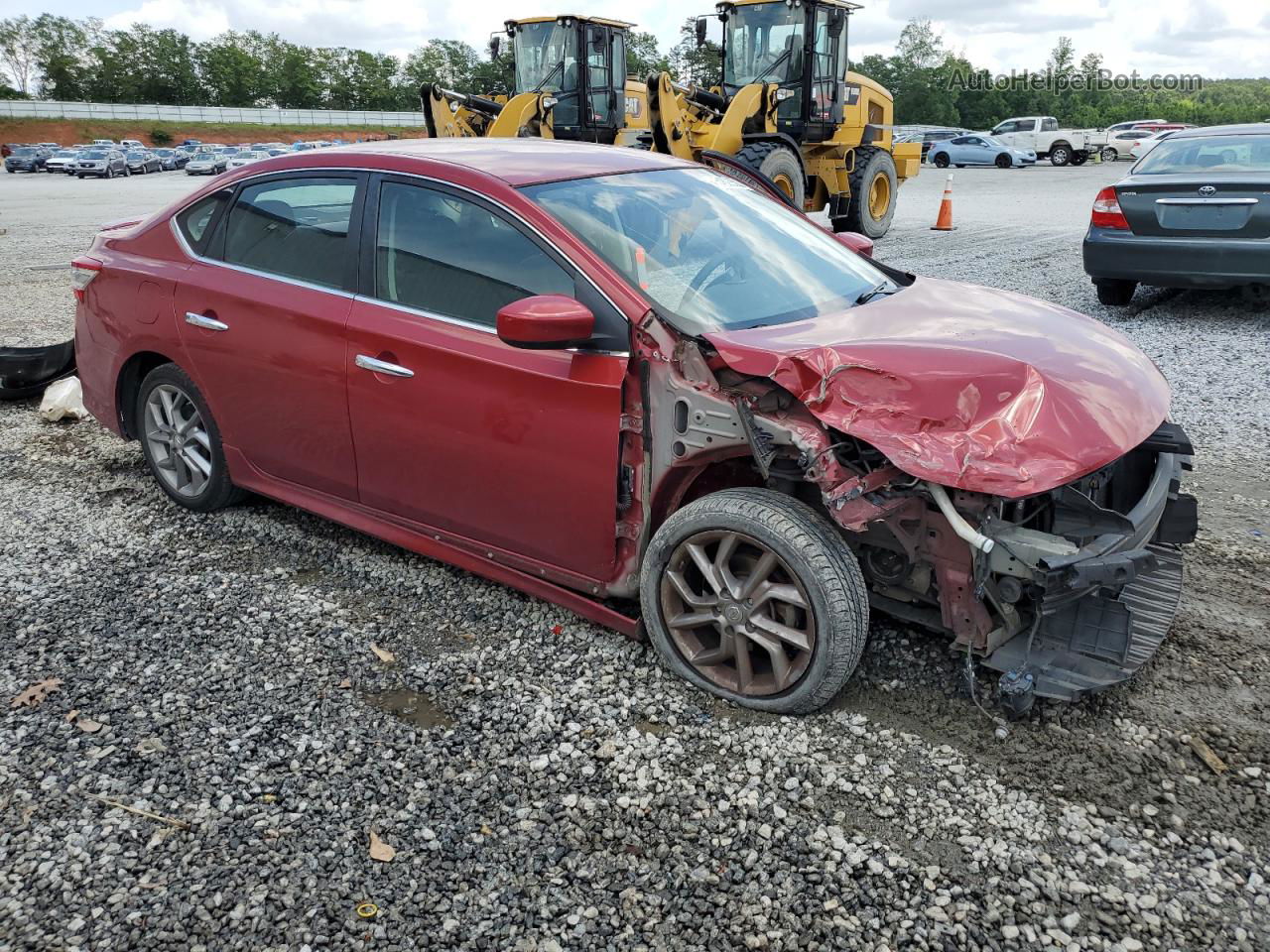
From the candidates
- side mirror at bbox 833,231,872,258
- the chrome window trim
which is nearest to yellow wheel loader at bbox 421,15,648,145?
the chrome window trim

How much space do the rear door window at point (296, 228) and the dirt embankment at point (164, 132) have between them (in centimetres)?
6601

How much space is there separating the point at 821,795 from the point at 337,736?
58.0 inches

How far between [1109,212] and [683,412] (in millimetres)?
6791

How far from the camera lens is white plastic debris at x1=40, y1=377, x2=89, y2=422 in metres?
6.30

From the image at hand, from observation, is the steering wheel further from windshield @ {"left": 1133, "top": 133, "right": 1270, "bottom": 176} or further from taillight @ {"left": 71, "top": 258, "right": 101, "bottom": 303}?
windshield @ {"left": 1133, "top": 133, "right": 1270, "bottom": 176}

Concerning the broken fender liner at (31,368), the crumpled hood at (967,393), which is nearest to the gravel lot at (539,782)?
the crumpled hood at (967,393)

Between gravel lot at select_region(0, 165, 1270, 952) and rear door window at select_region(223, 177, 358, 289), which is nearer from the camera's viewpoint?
gravel lot at select_region(0, 165, 1270, 952)

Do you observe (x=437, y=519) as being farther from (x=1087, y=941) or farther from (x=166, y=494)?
(x=1087, y=941)

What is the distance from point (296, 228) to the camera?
4016 mm

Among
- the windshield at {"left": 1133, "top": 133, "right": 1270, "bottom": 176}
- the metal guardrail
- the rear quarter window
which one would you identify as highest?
the metal guardrail

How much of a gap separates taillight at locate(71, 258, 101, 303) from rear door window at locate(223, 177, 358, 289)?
941 mm

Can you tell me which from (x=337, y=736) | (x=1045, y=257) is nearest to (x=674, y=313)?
(x=337, y=736)

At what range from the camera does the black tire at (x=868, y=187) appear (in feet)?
48.0

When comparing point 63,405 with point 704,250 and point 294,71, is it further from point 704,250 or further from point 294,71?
point 294,71
